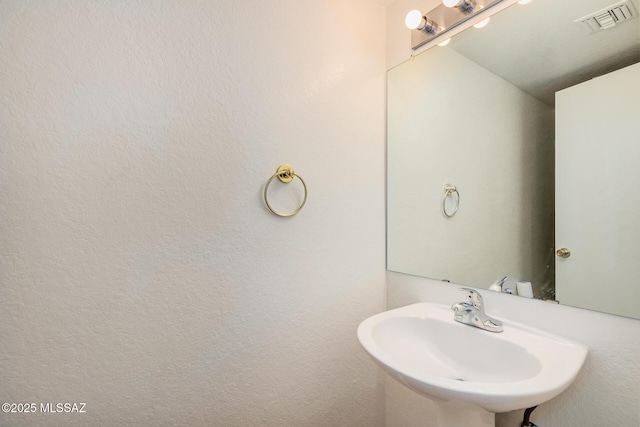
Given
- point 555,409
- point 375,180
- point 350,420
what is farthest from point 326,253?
point 555,409

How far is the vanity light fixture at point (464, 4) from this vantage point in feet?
3.43

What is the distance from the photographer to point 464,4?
3.46ft

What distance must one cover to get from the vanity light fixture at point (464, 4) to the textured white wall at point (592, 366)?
1073 mm

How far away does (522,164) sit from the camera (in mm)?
960

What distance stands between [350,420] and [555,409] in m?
0.75

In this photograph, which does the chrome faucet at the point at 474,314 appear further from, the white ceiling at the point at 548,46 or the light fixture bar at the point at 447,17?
the light fixture bar at the point at 447,17

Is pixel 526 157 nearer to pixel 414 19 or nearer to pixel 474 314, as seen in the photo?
pixel 474 314

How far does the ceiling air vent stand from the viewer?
756 mm

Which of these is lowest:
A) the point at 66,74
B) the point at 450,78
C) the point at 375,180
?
the point at 375,180

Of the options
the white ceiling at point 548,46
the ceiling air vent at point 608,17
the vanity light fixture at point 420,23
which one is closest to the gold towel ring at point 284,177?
the vanity light fixture at point 420,23

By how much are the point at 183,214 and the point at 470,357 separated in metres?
1.06

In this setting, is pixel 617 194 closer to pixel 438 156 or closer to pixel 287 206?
pixel 438 156

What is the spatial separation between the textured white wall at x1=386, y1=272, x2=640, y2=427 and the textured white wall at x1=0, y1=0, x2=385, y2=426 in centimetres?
60

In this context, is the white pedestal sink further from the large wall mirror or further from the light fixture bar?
the light fixture bar
